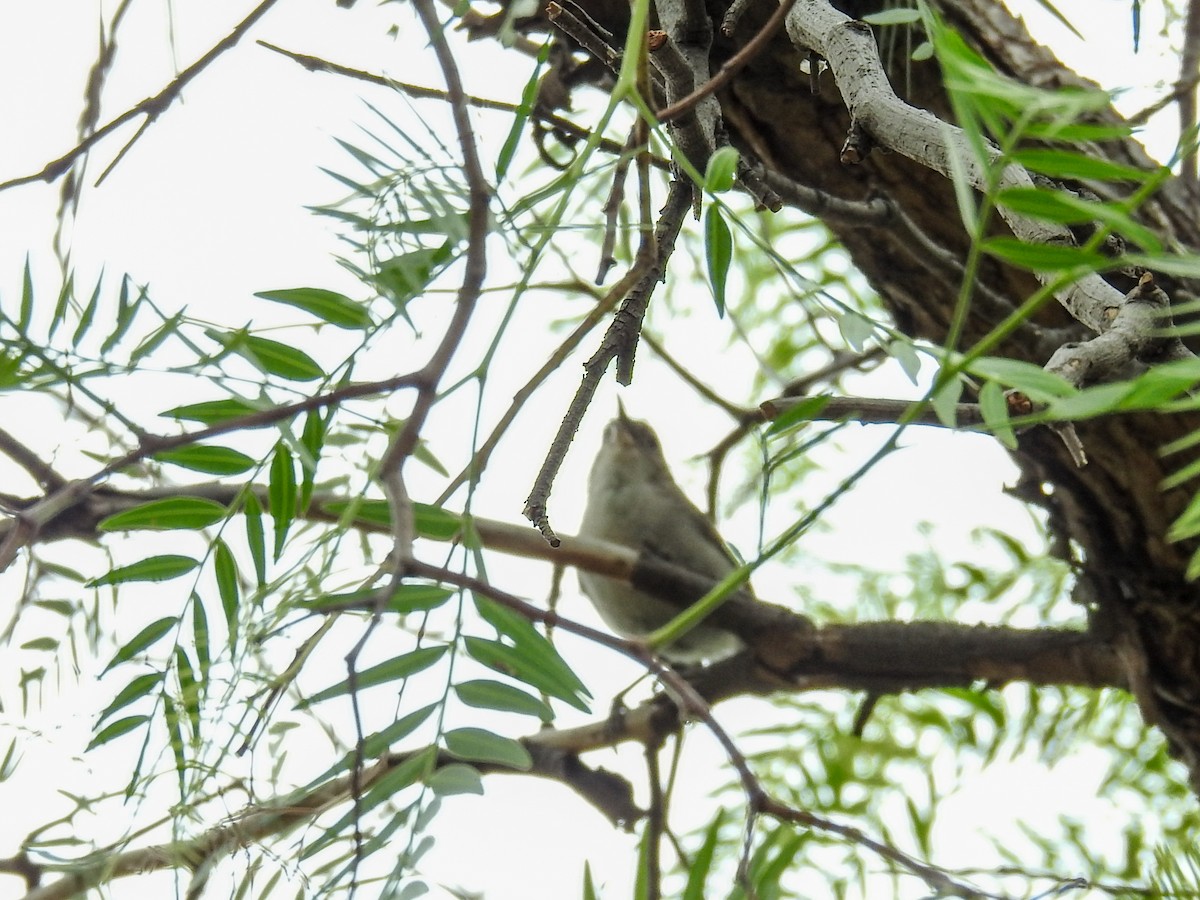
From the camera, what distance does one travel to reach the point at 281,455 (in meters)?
0.72

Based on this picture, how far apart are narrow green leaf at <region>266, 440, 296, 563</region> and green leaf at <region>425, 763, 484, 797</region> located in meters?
0.22

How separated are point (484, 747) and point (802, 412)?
23cm

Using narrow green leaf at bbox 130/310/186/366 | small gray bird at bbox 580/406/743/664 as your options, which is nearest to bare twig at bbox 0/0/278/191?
narrow green leaf at bbox 130/310/186/366

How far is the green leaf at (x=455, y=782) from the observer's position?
543 mm

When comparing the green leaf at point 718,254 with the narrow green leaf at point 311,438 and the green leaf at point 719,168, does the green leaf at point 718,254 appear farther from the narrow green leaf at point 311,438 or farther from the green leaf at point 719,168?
the narrow green leaf at point 311,438

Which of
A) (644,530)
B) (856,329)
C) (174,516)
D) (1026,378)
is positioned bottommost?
(1026,378)

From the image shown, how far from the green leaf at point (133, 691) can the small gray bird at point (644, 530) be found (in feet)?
4.93

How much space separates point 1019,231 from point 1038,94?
284 mm

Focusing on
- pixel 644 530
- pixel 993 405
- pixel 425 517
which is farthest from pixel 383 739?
pixel 644 530

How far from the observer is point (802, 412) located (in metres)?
Result: 0.59

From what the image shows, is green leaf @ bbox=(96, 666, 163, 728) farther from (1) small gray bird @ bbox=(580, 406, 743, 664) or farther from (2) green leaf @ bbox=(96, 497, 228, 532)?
(1) small gray bird @ bbox=(580, 406, 743, 664)

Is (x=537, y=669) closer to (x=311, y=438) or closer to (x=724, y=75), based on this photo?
(x=311, y=438)

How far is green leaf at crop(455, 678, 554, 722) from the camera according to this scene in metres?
0.63

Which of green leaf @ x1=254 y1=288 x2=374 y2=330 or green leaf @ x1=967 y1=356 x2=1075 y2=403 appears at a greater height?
green leaf @ x1=254 y1=288 x2=374 y2=330
